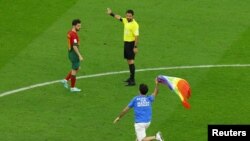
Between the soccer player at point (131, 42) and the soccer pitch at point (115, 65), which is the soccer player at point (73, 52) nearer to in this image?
the soccer pitch at point (115, 65)

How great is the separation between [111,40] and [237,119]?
8.38 m

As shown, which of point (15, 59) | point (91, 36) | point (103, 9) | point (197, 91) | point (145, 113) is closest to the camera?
point (145, 113)

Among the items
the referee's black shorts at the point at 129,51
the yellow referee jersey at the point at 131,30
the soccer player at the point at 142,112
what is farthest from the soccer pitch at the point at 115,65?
the yellow referee jersey at the point at 131,30

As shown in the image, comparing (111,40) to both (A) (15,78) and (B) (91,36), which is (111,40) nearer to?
(B) (91,36)

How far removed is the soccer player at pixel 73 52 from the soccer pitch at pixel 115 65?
0.43 metres

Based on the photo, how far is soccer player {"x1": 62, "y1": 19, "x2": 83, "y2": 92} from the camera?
91.4ft

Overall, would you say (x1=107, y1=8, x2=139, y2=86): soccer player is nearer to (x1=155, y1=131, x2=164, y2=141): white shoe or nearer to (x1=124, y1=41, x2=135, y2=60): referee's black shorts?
(x1=124, y1=41, x2=135, y2=60): referee's black shorts

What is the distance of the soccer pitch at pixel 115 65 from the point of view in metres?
25.5

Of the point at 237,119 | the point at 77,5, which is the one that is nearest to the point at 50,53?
the point at 77,5

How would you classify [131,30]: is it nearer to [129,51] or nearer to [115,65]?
[129,51]

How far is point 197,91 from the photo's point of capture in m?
28.0

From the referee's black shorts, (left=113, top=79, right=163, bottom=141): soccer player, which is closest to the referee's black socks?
the referee's black shorts

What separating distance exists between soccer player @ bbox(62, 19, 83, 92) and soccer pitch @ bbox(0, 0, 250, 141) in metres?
0.43

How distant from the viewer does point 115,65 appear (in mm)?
30672
